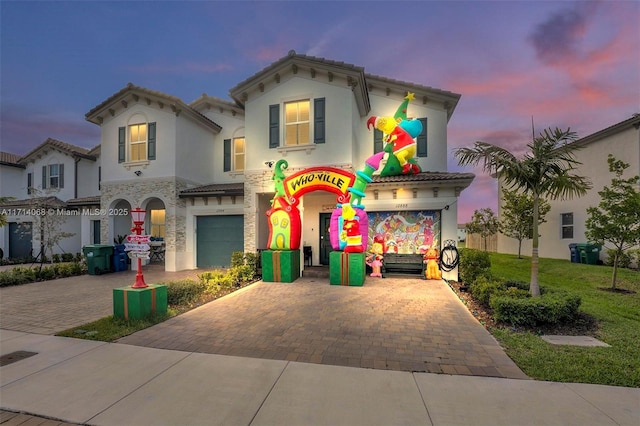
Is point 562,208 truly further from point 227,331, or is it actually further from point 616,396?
point 227,331

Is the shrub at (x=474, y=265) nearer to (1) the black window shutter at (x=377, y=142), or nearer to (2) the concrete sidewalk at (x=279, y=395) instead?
(2) the concrete sidewalk at (x=279, y=395)

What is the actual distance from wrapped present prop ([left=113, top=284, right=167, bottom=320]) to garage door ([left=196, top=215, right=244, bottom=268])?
7348mm

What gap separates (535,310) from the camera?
5.55 meters

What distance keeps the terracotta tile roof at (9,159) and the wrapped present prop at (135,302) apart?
73.2 feet

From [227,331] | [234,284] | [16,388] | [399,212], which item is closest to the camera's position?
[16,388]

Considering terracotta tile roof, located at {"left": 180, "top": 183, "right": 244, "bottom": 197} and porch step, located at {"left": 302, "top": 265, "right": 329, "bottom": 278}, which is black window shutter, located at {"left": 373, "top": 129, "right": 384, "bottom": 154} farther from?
terracotta tile roof, located at {"left": 180, "top": 183, "right": 244, "bottom": 197}

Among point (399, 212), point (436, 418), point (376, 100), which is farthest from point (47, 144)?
point (436, 418)

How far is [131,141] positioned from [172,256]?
6.47m

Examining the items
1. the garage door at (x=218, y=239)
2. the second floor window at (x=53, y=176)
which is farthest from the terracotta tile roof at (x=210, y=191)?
the second floor window at (x=53, y=176)

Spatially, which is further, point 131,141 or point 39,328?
point 131,141

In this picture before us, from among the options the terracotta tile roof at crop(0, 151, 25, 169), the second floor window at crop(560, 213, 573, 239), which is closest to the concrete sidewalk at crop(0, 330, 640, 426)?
the second floor window at crop(560, 213, 573, 239)

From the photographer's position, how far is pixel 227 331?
559cm

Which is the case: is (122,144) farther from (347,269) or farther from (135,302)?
(347,269)

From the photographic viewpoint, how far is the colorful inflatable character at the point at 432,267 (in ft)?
35.0
